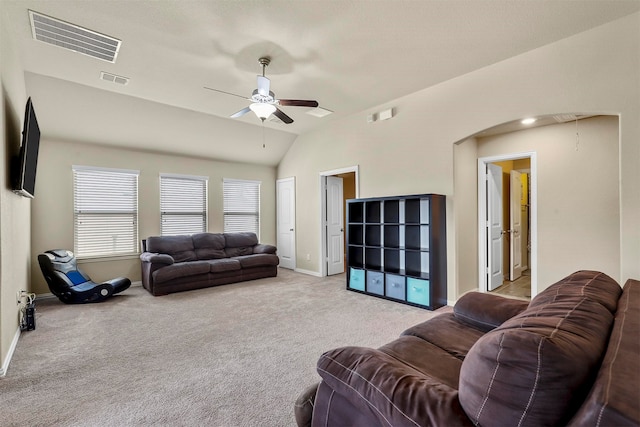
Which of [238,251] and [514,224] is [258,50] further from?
[514,224]

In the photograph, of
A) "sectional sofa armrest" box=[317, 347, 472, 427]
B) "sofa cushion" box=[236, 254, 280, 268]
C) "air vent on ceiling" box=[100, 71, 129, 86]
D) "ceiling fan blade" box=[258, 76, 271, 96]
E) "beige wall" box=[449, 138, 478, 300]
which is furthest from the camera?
"sofa cushion" box=[236, 254, 280, 268]

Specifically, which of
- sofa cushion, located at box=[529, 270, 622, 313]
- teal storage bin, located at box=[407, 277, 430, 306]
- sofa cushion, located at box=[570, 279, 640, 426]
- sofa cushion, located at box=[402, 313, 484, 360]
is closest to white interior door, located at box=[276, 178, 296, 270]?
teal storage bin, located at box=[407, 277, 430, 306]

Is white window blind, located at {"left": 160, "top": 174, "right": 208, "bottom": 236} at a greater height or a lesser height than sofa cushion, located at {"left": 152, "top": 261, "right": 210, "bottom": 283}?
greater

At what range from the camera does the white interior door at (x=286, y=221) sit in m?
6.91

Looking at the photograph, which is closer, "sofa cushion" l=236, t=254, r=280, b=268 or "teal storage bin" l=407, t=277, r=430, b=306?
"teal storage bin" l=407, t=277, r=430, b=306

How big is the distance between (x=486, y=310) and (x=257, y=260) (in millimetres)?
4534

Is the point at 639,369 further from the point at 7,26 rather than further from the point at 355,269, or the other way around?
the point at 7,26

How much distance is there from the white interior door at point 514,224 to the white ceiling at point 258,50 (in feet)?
9.35

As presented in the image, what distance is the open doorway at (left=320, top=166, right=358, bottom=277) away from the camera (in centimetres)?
621

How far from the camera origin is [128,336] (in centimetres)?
320

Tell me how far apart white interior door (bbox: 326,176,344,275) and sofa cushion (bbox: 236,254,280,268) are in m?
1.18

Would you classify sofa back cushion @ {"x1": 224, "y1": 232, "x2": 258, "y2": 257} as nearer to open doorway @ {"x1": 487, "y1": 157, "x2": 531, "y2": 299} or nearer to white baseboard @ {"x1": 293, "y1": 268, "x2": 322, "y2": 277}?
white baseboard @ {"x1": 293, "y1": 268, "x2": 322, "y2": 277}

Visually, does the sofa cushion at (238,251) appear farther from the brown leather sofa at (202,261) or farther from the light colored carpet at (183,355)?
the light colored carpet at (183,355)

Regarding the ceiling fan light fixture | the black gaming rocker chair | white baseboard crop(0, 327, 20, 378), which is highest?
the ceiling fan light fixture
